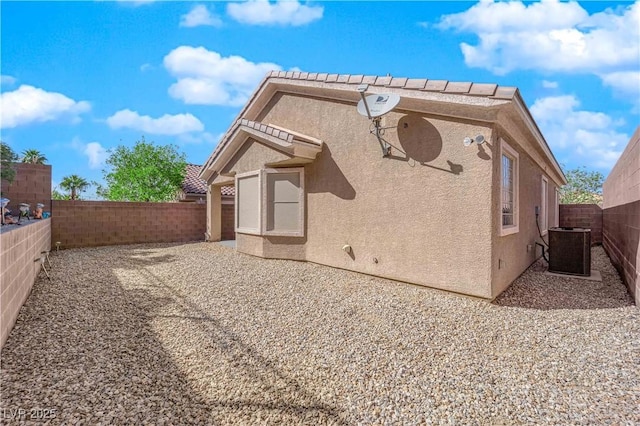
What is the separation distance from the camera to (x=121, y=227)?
680 inches

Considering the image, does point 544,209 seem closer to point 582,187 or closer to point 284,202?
point 284,202

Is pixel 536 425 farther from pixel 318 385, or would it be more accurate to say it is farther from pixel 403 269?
pixel 403 269

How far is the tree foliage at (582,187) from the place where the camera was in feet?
112

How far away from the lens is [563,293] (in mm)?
8406

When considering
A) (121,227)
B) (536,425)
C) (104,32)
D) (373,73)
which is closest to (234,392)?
(536,425)

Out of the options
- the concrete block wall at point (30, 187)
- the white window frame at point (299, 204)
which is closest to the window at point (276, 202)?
the white window frame at point (299, 204)

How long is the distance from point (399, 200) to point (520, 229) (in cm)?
455

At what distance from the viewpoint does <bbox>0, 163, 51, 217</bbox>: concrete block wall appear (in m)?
13.1

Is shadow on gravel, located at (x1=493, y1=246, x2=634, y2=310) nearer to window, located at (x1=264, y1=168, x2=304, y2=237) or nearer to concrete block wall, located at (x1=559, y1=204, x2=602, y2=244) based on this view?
window, located at (x1=264, y1=168, x2=304, y2=237)

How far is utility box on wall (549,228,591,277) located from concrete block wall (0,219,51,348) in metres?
13.8

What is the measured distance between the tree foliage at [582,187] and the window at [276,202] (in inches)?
1361

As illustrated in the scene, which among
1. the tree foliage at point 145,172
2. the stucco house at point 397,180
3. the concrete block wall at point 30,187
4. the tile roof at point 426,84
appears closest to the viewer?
the tile roof at point 426,84

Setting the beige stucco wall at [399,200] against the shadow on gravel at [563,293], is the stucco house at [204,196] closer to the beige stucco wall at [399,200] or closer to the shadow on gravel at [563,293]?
the beige stucco wall at [399,200]

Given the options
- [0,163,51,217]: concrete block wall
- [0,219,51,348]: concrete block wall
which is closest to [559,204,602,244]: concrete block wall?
[0,219,51,348]: concrete block wall
